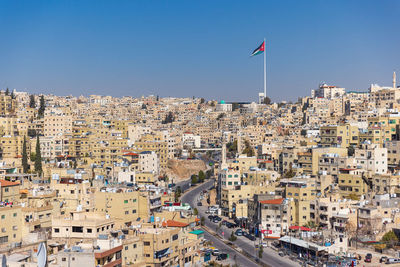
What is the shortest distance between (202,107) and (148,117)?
880 inches

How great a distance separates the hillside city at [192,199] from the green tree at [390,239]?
0.09m

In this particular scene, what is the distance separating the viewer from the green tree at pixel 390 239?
30.3 meters

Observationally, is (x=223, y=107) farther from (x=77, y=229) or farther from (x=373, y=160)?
(x=77, y=229)

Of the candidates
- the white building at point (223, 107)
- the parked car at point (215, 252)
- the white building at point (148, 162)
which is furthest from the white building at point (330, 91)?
the parked car at point (215, 252)

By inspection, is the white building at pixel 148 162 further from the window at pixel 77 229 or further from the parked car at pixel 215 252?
the window at pixel 77 229

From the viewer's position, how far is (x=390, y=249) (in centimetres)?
2989

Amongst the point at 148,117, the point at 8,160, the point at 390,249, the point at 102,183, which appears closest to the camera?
the point at 390,249

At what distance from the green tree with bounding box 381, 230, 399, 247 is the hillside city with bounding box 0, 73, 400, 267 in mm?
87

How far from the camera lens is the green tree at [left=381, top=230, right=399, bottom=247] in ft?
99.3

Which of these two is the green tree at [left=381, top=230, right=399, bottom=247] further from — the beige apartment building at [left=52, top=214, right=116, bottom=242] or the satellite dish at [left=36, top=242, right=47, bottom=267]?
the satellite dish at [left=36, top=242, right=47, bottom=267]

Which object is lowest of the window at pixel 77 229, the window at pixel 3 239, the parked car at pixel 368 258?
the parked car at pixel 368 258

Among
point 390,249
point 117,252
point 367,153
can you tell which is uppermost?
point 367,153

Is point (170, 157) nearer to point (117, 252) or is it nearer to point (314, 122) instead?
point (314, 122)

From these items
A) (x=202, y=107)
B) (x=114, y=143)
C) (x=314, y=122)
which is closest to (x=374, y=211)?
(x=114, y=143)
